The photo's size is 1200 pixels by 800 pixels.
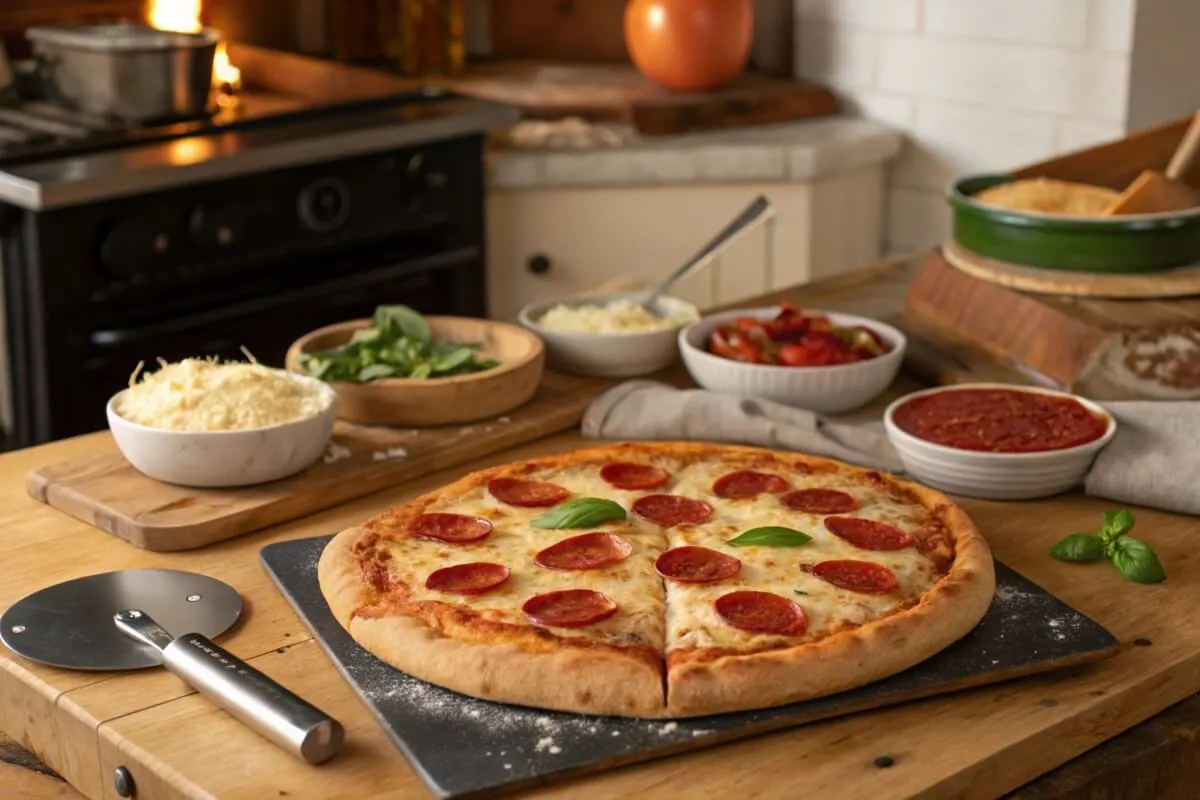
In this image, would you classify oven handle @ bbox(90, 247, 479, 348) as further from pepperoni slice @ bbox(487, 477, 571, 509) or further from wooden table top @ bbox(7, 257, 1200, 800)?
pepperoni slice @ bbox(487, 477, 571, 509)

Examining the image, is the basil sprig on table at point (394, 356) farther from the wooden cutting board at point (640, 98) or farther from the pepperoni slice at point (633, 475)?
the wooden cutting board at point (640, 98)

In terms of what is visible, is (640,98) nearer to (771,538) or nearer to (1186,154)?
(1186,154)

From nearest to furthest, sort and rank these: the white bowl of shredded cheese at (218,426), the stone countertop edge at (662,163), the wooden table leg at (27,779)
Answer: the wooden table leg at (27,779), the white bowl of shredded cheese at (218,426), the stone countertop edge at (662,163)

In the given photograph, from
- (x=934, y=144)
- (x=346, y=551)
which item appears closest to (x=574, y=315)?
(x=346, y=551)

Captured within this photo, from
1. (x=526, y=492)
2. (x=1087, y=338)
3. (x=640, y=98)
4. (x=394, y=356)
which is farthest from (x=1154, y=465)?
(x=640, y=98)

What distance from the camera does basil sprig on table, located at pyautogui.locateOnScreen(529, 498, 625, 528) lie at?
154 centimetres

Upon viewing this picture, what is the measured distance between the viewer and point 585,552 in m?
1.49

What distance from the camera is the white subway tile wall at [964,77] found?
315 cm

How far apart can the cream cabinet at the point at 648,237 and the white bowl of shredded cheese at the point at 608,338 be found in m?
1.24

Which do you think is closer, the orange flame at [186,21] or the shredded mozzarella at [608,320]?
the shredded mozzarella at [608,320]

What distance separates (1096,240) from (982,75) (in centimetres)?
143

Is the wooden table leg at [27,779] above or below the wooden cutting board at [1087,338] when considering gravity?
below

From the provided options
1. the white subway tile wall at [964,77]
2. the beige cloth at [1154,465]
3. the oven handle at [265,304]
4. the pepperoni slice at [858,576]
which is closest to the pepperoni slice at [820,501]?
the pepperoni slice at [858,576]

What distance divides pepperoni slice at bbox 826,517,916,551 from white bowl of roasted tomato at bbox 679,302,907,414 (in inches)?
14.2
